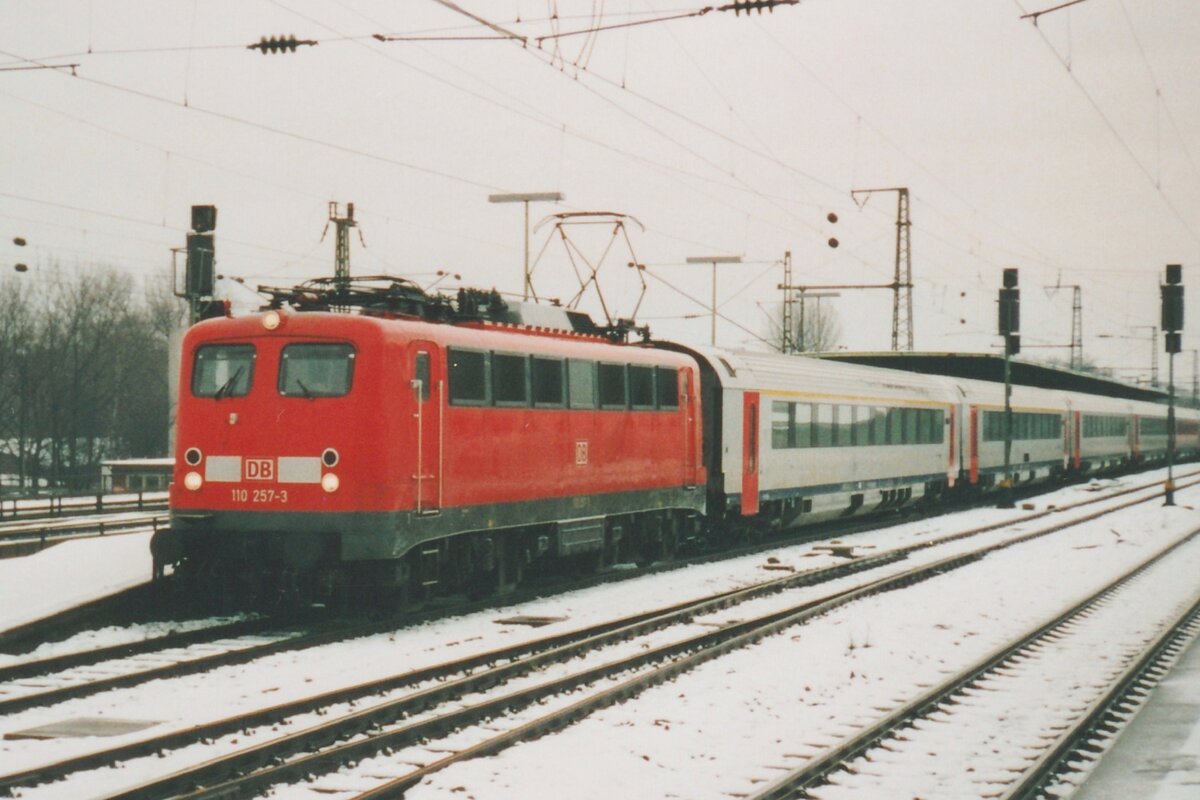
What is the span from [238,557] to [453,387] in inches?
108

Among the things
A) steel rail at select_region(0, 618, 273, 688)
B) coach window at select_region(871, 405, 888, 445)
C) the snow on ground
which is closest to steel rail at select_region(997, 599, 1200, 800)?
steel rail at select_region(0, 618, 273, 688)

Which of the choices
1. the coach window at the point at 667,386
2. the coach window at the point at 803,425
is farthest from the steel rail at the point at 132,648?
the coach window at the point at 803,425

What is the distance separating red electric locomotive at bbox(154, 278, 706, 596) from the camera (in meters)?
13.2

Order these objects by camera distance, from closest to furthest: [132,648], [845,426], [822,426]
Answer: [132,648]
[822,426]
[845,426]

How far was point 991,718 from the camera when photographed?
9.77 m

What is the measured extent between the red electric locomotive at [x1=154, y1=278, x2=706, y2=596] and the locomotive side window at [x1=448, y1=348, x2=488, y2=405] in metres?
0.02

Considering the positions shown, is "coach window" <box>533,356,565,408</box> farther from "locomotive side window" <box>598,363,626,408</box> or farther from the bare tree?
the bare tree

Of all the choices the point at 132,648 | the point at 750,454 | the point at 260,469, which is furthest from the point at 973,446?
the point at 132,648

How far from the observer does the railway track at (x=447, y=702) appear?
763 cm

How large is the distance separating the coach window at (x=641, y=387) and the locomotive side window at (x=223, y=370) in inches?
231

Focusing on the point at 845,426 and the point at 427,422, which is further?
the point at 845,426

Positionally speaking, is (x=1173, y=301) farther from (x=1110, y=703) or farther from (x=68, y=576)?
(x=68, y=576)

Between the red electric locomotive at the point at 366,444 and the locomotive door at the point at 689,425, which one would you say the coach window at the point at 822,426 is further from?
the red electric locomotive at the point at 366,444

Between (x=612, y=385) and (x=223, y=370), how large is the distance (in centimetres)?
543
